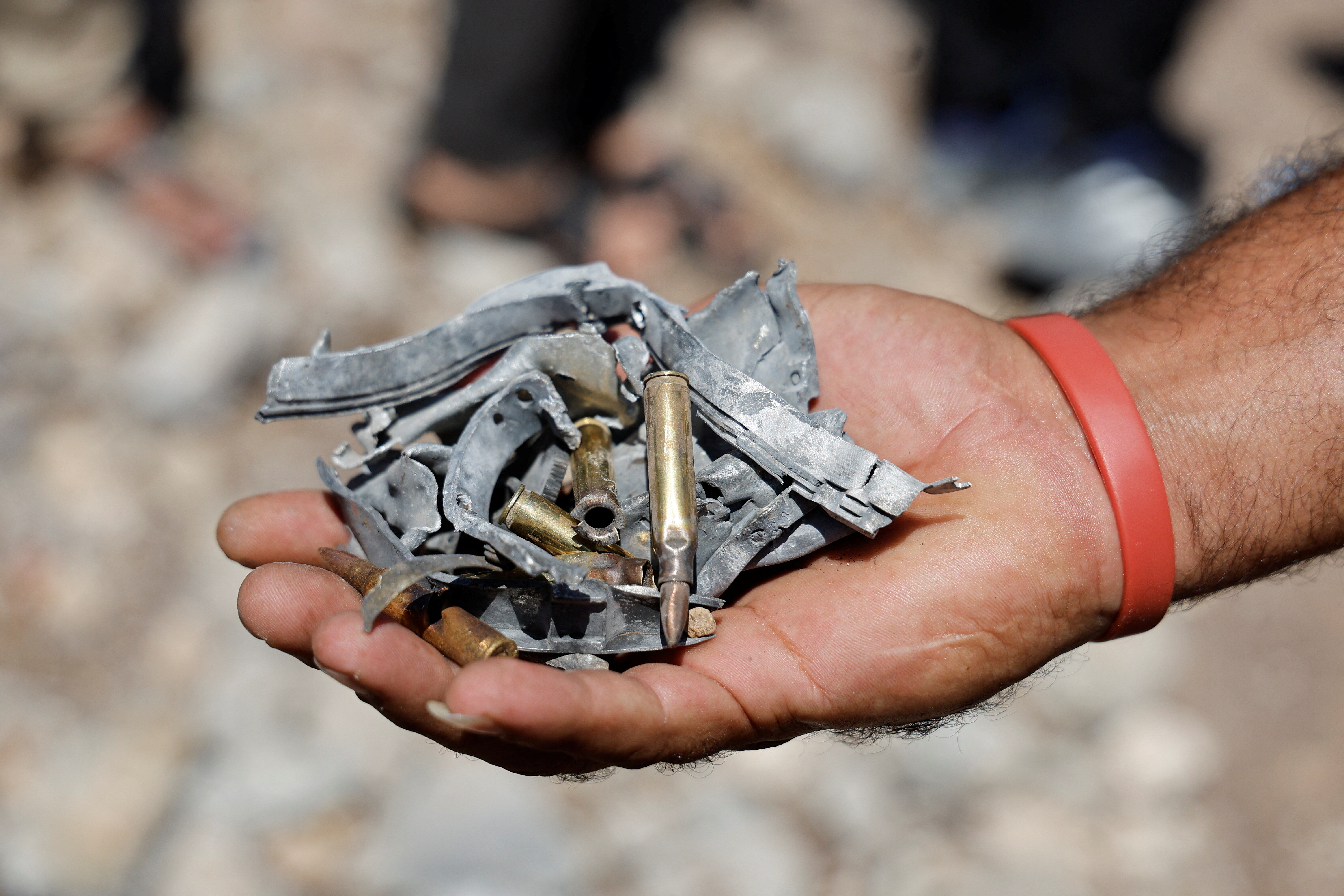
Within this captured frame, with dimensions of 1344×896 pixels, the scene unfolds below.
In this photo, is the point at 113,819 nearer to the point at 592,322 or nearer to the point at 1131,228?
the point at 592,322

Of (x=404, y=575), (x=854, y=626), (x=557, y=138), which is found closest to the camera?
(x=404, y=575)

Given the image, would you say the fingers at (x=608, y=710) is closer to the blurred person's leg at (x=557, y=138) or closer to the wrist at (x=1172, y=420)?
the wrist at (x=1172, y=420)

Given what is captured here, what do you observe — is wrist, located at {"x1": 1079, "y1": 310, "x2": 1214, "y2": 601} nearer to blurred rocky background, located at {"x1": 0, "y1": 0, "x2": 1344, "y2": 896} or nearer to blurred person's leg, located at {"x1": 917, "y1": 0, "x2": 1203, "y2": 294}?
blurred rocky background, located at {"x1": 0, "y1": 0, "x2": 1344, "y2": 896}

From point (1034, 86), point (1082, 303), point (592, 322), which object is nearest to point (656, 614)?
point (592, 322)

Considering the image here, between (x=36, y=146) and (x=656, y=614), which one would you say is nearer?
(x=656, y=614)

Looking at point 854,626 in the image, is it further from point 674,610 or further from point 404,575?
point 404,575

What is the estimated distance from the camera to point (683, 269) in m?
7.77

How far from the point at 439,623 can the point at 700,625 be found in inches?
33.9

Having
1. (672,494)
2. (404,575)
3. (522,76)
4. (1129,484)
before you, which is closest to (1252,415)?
(1129,484)

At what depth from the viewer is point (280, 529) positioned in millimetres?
3637

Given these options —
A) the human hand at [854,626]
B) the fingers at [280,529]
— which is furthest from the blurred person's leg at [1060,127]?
the fingers at [280,529]

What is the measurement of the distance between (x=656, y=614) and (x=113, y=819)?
3654 mm

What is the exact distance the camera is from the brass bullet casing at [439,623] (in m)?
2.84

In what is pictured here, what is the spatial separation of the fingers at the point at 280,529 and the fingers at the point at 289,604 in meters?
0.58
